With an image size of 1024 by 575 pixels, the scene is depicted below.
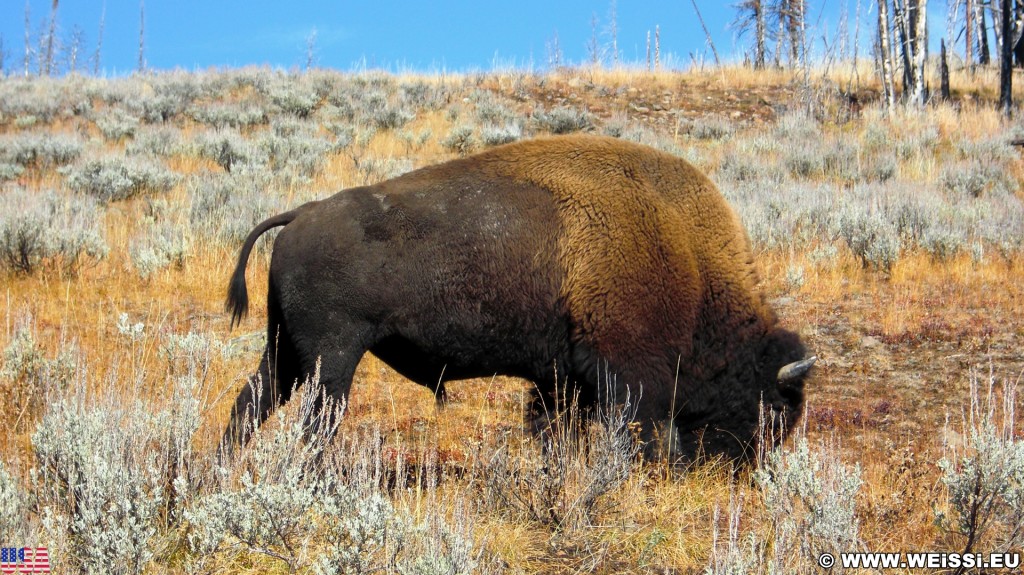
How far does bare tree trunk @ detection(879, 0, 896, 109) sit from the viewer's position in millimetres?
17116

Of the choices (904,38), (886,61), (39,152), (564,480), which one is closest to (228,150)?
(39,152)

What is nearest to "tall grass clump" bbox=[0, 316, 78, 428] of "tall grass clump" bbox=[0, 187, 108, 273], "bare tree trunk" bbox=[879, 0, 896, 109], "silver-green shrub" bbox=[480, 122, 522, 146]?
"tall grass clump" bbox=[0, 187, 108, 273]

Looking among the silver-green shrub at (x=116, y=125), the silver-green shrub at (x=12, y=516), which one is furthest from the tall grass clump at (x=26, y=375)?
the silver-green shrub at (x=116, y=125)

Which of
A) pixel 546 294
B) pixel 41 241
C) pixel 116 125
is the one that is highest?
pixel 116 125

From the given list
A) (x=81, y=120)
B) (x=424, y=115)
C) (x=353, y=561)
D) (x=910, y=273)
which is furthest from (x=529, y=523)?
(x=81, y=120)

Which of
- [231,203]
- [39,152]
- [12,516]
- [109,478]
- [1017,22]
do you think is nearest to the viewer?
[12,516]

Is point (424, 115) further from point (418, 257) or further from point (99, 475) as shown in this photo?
point (99, 475)

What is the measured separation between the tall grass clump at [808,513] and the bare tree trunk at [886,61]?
1601cm

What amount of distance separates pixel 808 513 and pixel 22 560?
2613mm

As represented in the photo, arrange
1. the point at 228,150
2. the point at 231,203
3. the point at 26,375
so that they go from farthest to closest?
the point at 228,150 < the point at 231,203 < the point at 26,375

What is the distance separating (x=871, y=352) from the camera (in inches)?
248

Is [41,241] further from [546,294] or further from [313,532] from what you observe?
[313,532]

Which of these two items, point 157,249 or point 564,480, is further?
point 157,249

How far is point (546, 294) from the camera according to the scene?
403 centimetres
